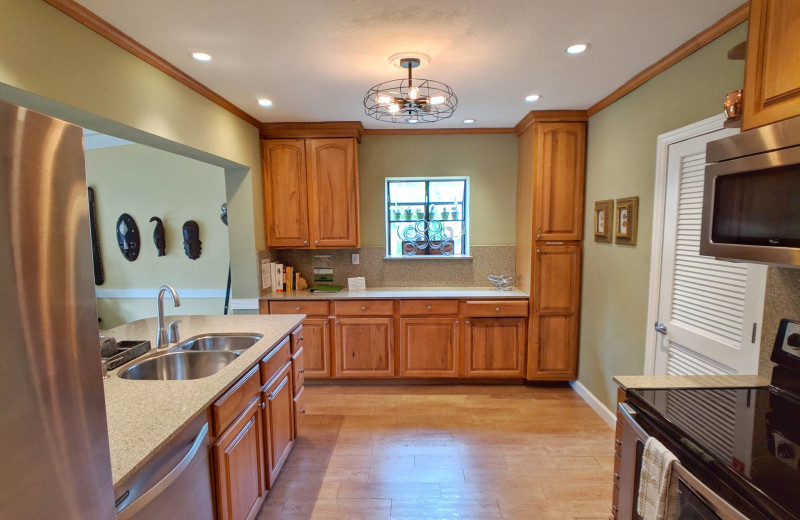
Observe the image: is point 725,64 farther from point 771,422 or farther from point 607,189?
point 771,422

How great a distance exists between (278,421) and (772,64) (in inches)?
108

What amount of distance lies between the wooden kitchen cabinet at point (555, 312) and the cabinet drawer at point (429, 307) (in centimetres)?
77

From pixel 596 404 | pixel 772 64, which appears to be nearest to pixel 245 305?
pixel 596 404

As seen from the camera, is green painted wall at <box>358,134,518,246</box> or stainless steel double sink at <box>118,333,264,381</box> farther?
green painted wall at <box>358,134,518,246</box>

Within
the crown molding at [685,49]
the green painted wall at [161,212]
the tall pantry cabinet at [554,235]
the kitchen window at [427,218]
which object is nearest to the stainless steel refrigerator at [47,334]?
the crown molding at [685,49]

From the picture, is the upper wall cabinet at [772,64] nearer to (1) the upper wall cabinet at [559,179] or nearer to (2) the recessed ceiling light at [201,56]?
(1) the upper wall cabinet at [559,179]

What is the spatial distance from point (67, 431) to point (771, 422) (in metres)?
1.96

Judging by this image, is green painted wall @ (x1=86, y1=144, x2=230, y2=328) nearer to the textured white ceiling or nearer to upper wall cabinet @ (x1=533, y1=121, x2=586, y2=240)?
the textured white ceiling

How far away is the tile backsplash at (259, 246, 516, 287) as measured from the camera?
3.90 m

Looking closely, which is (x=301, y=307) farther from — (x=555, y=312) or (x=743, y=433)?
(x=743, y=433)

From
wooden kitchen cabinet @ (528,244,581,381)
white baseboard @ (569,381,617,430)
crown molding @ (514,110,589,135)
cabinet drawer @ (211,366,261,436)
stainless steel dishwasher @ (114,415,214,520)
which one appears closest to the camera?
stainless steel dishwasher @ (114,415,214,520)

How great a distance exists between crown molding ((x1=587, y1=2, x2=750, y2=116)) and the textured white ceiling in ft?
0.14

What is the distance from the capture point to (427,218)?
3949 mm

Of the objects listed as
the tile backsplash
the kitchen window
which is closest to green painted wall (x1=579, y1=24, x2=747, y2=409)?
the tile backsplash
